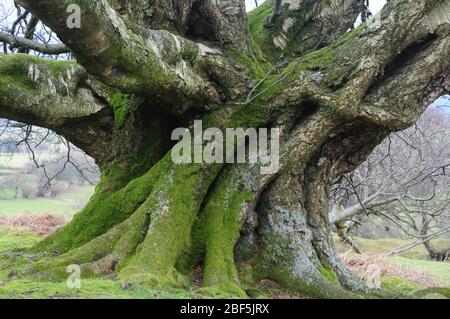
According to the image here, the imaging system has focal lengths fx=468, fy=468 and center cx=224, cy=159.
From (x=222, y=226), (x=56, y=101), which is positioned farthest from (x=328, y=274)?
(x=56, y=101)

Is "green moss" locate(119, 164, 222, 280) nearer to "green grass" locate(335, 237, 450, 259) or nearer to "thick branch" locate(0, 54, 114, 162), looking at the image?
"thick branch" locate(0, 54, 114, 162)

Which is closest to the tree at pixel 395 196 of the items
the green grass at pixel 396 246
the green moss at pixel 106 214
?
the green grass at pixel 396 246

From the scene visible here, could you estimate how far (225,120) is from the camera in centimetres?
656

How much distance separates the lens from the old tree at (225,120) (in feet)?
18.8

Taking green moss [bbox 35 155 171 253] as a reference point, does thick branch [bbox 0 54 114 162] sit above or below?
above

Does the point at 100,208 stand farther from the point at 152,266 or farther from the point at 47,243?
the point at 152,266

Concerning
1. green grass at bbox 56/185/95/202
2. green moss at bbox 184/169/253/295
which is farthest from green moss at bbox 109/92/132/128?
green grass at bbox 56/185/95/202

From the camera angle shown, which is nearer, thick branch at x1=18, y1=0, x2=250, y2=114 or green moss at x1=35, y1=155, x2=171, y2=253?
thick branch at x1=18, y1=0, x2=250, y2=114

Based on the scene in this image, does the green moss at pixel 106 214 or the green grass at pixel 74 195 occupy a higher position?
the green grass at pixel 74 195

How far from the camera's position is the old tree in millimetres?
5730

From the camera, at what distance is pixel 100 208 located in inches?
266

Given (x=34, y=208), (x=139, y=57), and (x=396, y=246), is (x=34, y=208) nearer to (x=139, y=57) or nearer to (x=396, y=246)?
(x=396, y=246)

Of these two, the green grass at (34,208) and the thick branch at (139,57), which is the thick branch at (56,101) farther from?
the green grass at (34,208)
